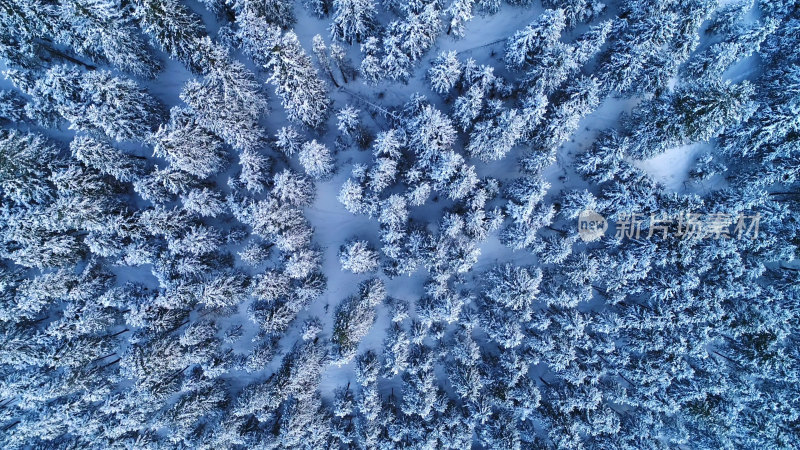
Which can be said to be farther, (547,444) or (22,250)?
(547,444)

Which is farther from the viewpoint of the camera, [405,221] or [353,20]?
[405,221]

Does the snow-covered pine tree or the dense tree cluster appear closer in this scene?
the snow-covered pine tree

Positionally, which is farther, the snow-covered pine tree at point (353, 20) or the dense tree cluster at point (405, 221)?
the dense tree cluster at point (405, 221)

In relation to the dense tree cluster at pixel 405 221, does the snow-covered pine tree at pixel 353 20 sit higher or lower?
higher

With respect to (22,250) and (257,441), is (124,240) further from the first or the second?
(257,441)

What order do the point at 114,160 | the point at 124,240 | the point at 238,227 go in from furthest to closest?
the point at 238,227 → the point at 124,240 → the point at 114,160

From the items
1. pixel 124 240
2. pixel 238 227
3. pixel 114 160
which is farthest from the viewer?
pixel 238 227

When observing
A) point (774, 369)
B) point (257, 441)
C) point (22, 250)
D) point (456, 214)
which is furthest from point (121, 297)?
point (774, 369)

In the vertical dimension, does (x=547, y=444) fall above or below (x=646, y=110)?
below

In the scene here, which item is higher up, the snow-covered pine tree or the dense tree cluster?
the snow-covered pine tree

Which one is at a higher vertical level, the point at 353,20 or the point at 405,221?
the point at 353,20

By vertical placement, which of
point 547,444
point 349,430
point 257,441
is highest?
point 257,441
